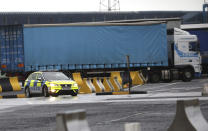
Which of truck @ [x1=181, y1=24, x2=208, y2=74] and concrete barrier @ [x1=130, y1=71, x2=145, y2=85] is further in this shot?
truck @ [x1=181, y1=24, x2=208, y2=74]

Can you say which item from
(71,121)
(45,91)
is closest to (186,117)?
(71,121)

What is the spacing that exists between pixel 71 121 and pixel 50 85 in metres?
19.5

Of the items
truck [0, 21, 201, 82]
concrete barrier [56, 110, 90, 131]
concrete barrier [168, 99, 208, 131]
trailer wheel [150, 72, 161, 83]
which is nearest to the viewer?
concrete barrier [56, 110, 90, 131]

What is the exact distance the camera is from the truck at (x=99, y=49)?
34.3 metres

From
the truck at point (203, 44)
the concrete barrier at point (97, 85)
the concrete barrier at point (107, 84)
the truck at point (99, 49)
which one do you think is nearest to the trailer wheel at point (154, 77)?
the truck at point (99, 49)

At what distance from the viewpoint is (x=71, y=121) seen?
19.5 ft

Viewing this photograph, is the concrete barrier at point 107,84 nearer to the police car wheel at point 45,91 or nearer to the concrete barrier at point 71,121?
the police car wheel at point 45,91

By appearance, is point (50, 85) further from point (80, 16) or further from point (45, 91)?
point (80, 16)

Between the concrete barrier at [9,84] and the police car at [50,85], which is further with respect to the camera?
the concrete barrier at [9,84]

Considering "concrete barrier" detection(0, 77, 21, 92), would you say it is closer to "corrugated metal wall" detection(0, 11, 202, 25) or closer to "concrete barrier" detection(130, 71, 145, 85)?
"concrete barrier" detection(130, 71, 145, 85)

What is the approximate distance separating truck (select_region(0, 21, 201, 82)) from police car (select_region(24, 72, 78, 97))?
7.52m

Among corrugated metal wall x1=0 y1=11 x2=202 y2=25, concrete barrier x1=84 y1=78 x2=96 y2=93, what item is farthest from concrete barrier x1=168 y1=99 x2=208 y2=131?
corrugated metal wall x1=0 y1=11 x2=202 y2=25

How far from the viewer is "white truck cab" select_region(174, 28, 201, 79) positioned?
37.2 meters

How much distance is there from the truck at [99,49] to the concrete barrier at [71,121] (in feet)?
93.1
